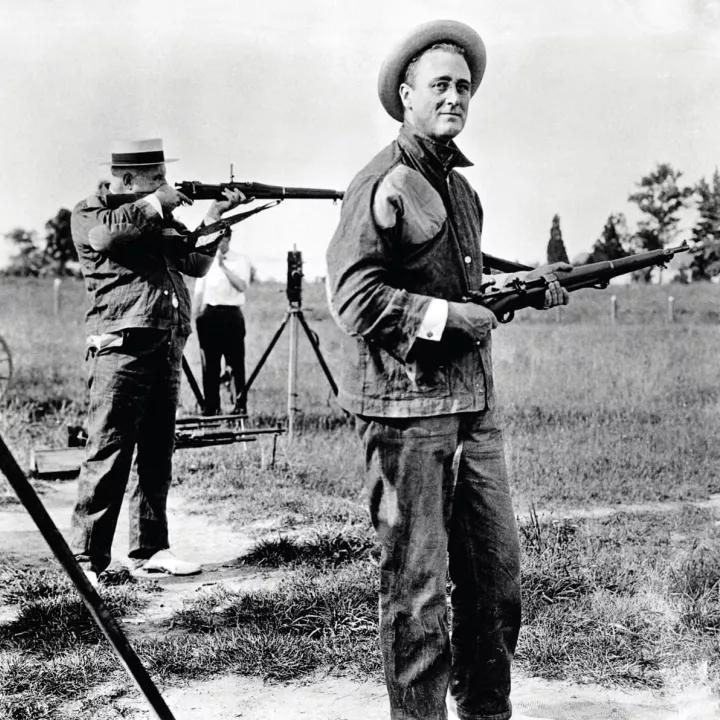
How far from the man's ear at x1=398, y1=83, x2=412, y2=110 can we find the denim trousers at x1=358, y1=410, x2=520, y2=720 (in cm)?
98

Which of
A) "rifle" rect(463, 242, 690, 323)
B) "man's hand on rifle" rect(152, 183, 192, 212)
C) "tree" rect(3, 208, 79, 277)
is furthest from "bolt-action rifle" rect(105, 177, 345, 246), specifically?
"tree" rect(3, 208, 79, 277)

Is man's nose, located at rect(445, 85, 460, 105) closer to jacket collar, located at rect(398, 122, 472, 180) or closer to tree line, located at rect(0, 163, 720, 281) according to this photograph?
jacket collar, located at rect(398, 122, 472, 180)

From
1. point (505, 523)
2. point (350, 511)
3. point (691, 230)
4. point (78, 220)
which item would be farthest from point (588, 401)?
point (505, 523)

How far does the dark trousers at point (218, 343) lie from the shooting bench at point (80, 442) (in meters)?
0.92

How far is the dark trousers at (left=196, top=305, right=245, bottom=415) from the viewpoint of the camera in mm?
8922

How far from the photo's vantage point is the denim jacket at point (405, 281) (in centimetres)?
263

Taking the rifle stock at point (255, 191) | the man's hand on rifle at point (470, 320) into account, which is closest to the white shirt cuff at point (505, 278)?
the man's hand on rifle at point (470, 320)

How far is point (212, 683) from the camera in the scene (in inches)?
137

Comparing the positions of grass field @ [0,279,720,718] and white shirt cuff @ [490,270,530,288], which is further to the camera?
grass field @ [0,279,720,718]

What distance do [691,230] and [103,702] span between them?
234 inches

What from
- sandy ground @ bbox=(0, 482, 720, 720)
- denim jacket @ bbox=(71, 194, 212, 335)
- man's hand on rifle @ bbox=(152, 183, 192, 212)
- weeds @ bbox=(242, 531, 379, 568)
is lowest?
sandy ground @ bbox=(0, 482, 720, 720)

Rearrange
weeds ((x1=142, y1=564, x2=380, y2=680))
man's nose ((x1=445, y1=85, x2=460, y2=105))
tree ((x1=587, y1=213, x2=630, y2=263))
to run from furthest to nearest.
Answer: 1. tree ((x1=587, y1=213, x2=630, y2=263))
2. weeds ((x1=142, y1=564, x2=380, y2=680))
3. man's nose ((x1=445, y1=85, x2=460, y2=105))

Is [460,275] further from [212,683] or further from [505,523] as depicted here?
[212,683]

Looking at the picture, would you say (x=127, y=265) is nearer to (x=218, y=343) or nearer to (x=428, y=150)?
(x=428, y=150)
